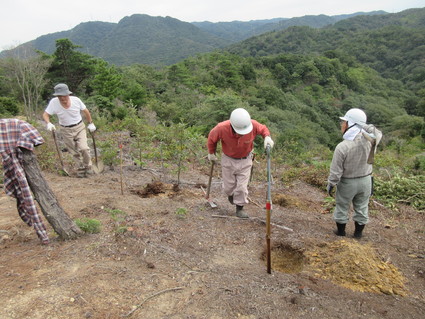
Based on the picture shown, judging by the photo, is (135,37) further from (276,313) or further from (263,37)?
(276,313)

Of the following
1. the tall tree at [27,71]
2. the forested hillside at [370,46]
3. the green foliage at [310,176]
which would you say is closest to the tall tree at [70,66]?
the tall tree at [27,71]

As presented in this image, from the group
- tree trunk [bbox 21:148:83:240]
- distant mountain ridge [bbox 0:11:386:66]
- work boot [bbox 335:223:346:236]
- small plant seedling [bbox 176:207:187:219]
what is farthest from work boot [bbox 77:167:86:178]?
distant mountain ridge [bbox 0:11:386:66]

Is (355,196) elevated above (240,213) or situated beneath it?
elevated above

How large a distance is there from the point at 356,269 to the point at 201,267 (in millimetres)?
1548

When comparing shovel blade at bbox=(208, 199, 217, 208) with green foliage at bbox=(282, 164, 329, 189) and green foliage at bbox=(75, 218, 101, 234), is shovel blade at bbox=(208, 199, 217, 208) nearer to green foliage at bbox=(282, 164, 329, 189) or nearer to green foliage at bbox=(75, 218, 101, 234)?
green foliage at bbox=(75, 218, 101, 234)

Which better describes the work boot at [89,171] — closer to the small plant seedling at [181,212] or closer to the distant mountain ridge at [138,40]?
the small plant seedling at [181,212]

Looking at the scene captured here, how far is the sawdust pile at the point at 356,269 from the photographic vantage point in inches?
112

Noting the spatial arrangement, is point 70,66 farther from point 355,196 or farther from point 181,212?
point 355,196

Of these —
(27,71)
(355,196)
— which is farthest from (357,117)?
(27,71)

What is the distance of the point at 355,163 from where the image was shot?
3.54 metres

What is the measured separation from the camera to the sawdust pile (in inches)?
112

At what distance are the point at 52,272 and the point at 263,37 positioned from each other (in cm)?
10069

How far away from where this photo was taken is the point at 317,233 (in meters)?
3.96

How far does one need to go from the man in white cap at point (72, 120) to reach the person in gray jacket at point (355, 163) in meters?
4.32
